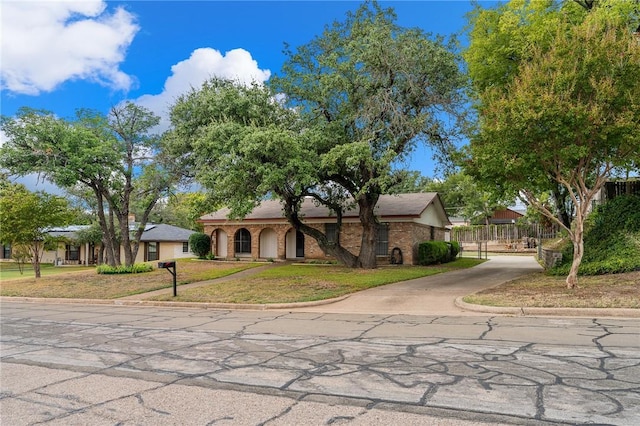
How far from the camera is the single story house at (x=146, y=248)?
41.0m

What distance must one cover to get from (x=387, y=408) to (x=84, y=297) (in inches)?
623

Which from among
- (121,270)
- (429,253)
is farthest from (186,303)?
(429,253)

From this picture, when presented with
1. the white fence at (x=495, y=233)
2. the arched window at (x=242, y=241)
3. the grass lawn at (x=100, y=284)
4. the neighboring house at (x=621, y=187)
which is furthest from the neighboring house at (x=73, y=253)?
the neighboring house at (x=621, y=187)

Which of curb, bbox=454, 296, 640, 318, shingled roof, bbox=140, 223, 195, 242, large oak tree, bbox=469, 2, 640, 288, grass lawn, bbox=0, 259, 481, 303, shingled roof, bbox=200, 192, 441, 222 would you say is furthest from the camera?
shingled roof, bbox=140, 223, 195, 242

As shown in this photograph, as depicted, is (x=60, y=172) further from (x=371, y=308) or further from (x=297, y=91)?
(x=371, y=308)

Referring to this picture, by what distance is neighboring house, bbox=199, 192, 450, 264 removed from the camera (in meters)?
26.4

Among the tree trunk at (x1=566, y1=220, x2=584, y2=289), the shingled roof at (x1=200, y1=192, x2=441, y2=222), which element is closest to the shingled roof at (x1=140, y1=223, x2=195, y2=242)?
the shingled roof at (x1=200, y1=192, x2=441, y2=222)

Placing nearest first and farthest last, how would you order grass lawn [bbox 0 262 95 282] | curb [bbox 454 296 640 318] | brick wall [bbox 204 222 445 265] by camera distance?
curb [bbox 454 296 640 318] → brick wall [bbox 204 222 445 265] → grass lawn [bbox 0 262 95 282]

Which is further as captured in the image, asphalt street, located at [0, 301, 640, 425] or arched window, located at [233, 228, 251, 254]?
arched window, located at [233, 228, 251, 254]

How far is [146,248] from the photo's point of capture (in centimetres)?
4116

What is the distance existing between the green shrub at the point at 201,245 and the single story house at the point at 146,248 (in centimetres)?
906

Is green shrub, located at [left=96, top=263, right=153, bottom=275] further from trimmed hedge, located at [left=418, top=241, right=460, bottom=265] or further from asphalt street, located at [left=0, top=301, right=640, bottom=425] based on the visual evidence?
trimmed hedge, located at [left=418, top=241, right=460, bottom=265]

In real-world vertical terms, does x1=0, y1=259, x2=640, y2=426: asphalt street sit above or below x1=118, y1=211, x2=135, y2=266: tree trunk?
below

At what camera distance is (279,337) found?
8.52 metres
